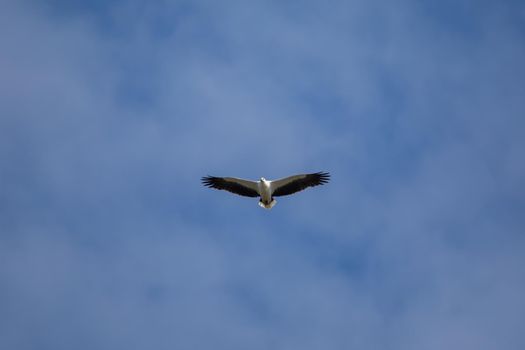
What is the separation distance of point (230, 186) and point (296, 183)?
346 cm

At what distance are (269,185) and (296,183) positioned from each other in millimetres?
1603

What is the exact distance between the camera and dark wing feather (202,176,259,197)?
3300 cm

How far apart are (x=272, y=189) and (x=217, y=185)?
2.91 meters

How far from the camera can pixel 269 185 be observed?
32250 mm

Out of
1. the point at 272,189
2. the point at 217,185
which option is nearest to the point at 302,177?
the point at 272,189

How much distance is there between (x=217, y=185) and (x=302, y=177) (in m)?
4.45

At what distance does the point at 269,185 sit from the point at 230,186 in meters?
2.25

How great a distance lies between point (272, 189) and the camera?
32.7 meters

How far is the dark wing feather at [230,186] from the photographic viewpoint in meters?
33.0

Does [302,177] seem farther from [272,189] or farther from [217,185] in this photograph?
[217,185]

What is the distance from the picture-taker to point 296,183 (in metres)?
33.0

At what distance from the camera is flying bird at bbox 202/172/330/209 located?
107 feet

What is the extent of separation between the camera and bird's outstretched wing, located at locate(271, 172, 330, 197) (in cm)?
3262

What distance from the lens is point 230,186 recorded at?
33.2m
